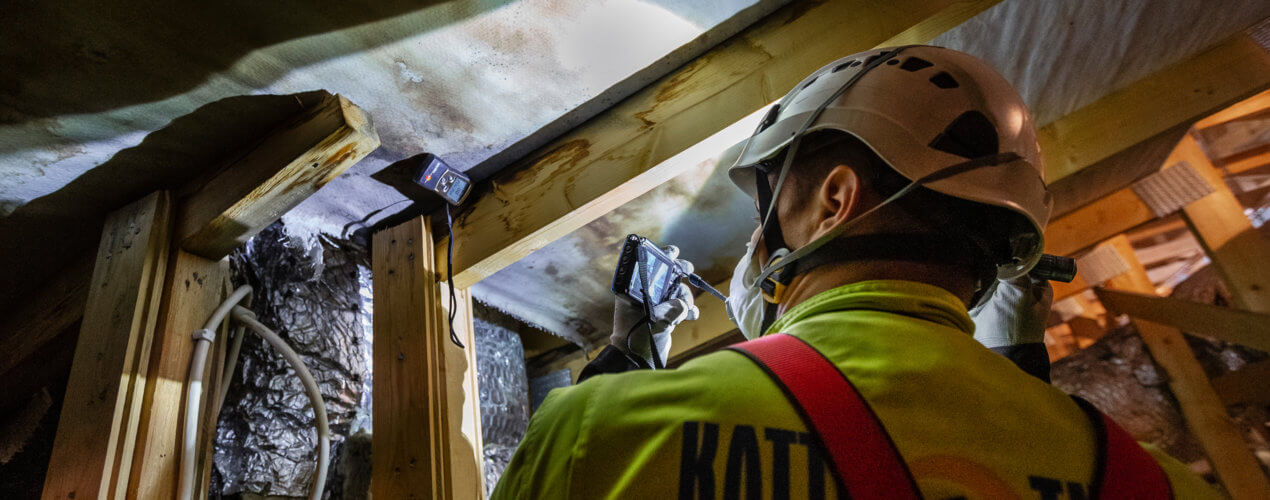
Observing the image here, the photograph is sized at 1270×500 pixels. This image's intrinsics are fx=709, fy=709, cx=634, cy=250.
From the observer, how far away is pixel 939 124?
95 cm

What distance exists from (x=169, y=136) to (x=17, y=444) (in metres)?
1.07

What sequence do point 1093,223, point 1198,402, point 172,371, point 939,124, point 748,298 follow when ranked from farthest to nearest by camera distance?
point 1093,223 → point 1198,402 → point 172,371 → point 748,298 → point 939,124

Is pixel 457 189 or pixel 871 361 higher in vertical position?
pixel 457 189

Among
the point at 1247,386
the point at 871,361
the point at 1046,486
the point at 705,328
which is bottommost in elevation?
the point at 1046,486

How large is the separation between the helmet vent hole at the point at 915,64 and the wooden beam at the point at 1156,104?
1.08 m

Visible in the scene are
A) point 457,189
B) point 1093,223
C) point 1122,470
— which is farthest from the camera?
point 1093,223

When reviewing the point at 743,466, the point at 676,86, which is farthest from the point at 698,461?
the point at 676,86

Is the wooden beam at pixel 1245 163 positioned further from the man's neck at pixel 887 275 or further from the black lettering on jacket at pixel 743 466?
the black lettering on jacket at pixel 743 466

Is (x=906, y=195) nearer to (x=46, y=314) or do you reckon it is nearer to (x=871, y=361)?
(x=871, y=361)

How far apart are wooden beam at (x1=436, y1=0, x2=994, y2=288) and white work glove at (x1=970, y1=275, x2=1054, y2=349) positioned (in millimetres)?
493

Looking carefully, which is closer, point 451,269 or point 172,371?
point 172,371

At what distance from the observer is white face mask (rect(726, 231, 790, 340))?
1107 millimetres

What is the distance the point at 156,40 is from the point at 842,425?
1255mm

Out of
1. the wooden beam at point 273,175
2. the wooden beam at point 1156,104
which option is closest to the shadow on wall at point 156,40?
the wooden beam at point 273,175
